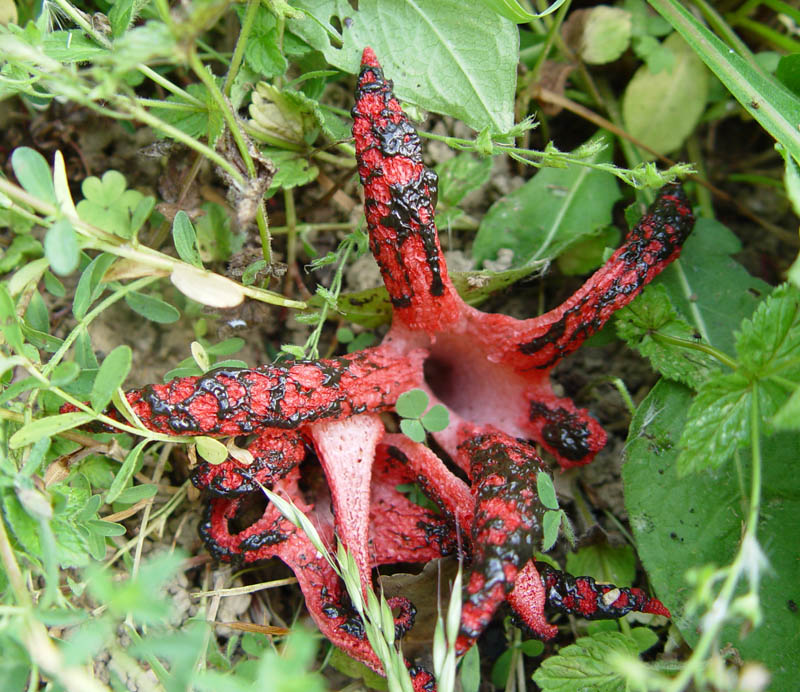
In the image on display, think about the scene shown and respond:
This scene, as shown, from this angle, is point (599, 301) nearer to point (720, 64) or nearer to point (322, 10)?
point (720, 64)

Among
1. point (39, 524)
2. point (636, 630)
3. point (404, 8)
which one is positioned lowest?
point (39, 524)

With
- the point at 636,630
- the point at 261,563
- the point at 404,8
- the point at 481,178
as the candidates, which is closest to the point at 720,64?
the point at 481,178

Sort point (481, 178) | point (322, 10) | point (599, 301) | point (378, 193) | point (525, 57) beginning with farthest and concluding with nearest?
point (525, 57), point (481, 178), point (322, 10), point (599, 301), point (378, 193)

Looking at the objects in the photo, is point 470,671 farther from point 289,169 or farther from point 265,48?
point 265,48

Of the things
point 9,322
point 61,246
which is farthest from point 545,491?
point 9,322

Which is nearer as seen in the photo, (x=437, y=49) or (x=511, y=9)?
(x=511, y=9)

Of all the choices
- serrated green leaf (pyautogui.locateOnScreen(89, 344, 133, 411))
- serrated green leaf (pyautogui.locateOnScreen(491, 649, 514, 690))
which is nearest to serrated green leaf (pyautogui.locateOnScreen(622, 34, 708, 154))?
serrated green leaf (pyautogui.locateOnScreen(491, 649, 514, 690))

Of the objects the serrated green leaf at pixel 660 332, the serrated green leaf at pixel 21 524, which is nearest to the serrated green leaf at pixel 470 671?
the serrated green leaf at pixel 660 332

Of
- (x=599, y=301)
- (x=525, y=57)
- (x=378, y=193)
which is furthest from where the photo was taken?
(x=525, y=57)
